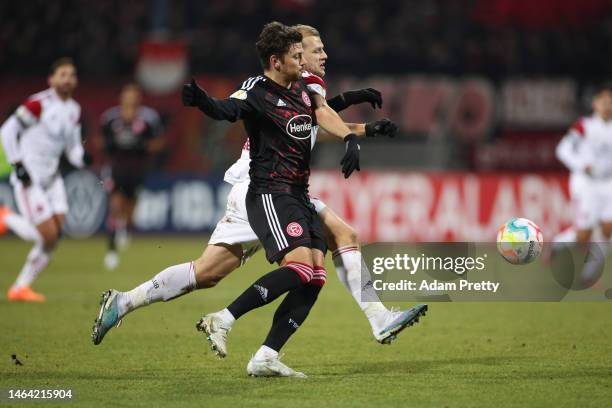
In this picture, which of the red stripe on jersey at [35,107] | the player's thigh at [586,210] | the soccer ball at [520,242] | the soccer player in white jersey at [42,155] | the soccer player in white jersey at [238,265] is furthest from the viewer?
the player's thigh at [586,210]

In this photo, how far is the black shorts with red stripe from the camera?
626 cm

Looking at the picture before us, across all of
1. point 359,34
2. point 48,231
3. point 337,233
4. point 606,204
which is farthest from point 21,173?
point 359,34

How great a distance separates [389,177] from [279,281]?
11669mm

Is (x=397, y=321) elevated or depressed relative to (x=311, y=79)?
depressed

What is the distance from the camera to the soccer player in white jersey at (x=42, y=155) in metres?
10.8

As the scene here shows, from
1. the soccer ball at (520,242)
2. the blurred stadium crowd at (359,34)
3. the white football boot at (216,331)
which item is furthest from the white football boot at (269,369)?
the blurred stadium crowd at (359,34)

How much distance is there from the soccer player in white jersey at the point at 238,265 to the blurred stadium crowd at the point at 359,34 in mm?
14724

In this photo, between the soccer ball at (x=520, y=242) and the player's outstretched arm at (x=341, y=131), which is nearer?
the player's outstretched arm at (x=341, y=131)

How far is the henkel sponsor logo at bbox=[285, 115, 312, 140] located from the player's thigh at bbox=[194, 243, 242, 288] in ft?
2.66

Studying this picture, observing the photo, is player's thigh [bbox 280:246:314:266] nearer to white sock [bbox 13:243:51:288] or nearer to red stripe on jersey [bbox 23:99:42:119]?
white sock [bbox 13:243:51:288]

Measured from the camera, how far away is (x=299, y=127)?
253 inches

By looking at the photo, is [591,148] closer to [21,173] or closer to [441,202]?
[441,202]

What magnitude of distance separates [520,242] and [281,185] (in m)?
2.15

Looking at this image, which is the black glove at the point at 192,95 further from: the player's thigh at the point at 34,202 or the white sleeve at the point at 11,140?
the player's thigh at the point at 34,202
